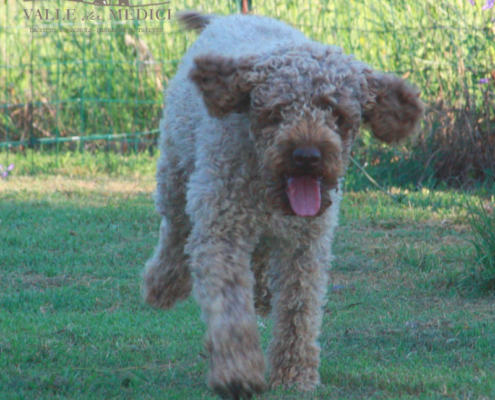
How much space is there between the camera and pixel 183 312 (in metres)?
4.86

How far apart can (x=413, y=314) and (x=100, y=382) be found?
6.39 feet

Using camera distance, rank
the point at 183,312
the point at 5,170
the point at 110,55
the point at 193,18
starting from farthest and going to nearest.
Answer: the point at 110,55
the point at 5,170
the point at 193,18
the point at 183,312

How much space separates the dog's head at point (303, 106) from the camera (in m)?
3.24

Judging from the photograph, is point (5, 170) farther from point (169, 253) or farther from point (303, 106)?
point (303, 106)

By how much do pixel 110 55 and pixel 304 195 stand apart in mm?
7313

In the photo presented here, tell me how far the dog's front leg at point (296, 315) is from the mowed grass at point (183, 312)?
13 centimetres

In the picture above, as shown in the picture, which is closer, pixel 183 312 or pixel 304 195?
pixel 304 195

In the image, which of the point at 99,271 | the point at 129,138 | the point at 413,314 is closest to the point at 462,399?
the point at 413,314

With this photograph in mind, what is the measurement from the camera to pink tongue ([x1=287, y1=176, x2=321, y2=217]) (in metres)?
3.34

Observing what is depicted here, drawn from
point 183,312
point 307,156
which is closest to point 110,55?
point 183,312

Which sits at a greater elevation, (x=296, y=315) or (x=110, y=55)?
(x=110, y=55)

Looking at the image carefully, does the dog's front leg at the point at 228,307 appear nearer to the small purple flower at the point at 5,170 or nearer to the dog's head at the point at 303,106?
the dog's head at the point at 303,106

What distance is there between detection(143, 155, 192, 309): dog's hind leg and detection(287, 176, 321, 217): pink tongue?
145 centimetres

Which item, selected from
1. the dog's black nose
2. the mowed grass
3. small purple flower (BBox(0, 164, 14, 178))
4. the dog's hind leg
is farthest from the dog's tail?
small purple flower (BBox(0, 164, 14, 178))
